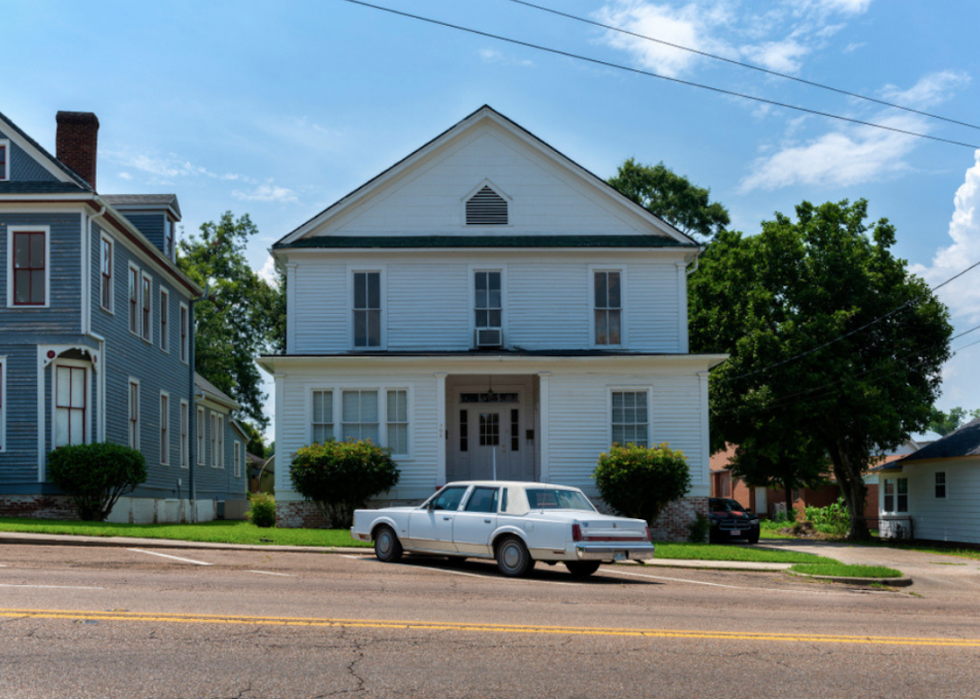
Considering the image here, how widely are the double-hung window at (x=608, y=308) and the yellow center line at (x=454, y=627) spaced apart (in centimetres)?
1676

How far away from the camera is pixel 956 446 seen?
104 ft

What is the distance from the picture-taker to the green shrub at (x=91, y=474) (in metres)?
22.7

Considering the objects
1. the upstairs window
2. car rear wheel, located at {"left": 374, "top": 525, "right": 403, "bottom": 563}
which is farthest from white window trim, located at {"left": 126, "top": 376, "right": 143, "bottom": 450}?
car rear wheel, located at {"left": 374, "top": 525, "right": 403, "bottom": 563}

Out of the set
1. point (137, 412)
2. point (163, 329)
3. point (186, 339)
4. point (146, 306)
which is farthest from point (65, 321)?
point (186, 339)

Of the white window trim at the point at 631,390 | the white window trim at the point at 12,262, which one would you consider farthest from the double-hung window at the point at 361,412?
the white window trim at the point at 12,262

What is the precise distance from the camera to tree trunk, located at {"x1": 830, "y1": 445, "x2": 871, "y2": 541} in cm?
3453

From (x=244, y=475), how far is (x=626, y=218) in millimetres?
25597

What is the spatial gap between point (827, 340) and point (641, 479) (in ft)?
39.9

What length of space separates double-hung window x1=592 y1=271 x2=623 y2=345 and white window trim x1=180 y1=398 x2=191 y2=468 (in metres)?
15.6

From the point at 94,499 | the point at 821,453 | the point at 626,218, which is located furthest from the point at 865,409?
the point at 94,499

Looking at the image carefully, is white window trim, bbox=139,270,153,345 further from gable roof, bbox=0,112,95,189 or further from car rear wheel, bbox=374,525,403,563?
car rear wheel, bbox=374,525,403,563

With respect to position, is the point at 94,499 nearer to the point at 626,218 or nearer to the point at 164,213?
the point at 164,213

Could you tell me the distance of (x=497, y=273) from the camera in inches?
1033

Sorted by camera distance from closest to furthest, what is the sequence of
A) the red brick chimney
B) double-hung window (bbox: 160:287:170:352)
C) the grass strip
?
the grass strip → the red brick chimney → double-hung window (bbox: 160:287:170:352)
